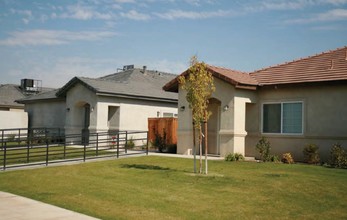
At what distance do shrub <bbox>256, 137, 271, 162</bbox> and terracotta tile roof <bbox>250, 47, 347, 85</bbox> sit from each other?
115 inches

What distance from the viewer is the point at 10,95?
43.3 meters

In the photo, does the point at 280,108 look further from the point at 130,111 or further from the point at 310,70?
the point at 130,111

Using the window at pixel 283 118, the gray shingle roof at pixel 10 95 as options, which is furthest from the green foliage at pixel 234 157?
the gray shingle roof at pixel 10 95

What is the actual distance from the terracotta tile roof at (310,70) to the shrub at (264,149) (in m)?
2.91

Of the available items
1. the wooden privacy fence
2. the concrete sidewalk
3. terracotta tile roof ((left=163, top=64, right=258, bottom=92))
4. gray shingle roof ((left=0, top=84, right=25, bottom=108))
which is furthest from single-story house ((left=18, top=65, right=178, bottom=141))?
the concrete sidewalk

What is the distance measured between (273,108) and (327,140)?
3.06m

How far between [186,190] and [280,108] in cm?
988

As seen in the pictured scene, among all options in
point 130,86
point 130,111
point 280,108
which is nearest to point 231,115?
point 280,108

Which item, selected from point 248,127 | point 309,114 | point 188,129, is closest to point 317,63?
point 309,114

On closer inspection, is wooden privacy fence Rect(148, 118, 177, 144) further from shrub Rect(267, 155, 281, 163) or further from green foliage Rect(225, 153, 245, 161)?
shrub Rect(267, 155, 281, 163)

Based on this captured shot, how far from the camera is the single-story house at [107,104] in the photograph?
2619 cm

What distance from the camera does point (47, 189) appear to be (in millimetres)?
11523

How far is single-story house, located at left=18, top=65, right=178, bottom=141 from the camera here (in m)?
26.2

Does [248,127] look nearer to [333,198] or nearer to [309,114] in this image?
[309,114]
